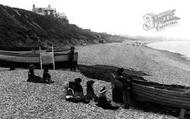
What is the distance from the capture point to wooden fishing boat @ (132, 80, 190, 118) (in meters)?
13.2

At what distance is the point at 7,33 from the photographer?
53625 mm

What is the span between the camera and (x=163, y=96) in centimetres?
1389

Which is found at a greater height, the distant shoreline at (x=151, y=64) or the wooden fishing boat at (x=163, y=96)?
the wooden fishing boat at (x=163, y=96)

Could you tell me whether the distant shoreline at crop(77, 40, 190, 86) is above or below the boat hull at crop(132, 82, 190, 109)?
below

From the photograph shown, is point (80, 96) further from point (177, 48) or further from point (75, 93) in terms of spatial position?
point (177, 48)

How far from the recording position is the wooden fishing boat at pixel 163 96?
13250mm

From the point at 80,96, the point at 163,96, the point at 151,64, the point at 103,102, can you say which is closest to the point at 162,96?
the point at 163,96

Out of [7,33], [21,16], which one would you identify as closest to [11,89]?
[7,33]

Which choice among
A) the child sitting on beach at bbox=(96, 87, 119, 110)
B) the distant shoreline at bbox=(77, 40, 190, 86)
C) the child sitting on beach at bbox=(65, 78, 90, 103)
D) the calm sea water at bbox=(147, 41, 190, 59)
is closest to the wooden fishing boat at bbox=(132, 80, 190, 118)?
the child sitting on beach at bbox=(96, 87, 119, 110)

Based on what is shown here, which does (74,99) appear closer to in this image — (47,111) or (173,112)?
(47,111)

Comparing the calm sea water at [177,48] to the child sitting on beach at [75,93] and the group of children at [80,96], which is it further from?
the child sitting on beach at [75,93]

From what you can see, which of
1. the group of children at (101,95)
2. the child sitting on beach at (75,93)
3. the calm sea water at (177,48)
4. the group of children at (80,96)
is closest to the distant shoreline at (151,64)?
the group of children at (101,95)

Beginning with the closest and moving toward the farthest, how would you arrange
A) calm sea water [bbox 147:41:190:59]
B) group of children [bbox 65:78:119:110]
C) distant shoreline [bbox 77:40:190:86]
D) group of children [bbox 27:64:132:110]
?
group of children [bbox 65:78:119:110], group of children [bbox 27:64:132:110], distant shoreline [bbox 77:40:190:86], calm sea water [bbox 147:41:190:59]

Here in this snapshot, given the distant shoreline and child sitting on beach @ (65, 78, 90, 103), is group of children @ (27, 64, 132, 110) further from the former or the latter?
the distant shoreline
